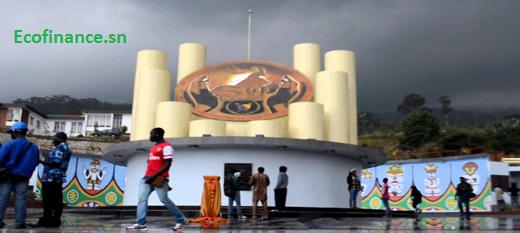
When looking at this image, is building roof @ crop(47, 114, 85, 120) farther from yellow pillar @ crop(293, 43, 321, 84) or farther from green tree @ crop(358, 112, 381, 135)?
yellow pillar @ crop(293, 43, 321, 84)

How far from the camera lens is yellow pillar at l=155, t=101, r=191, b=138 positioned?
1884 cm

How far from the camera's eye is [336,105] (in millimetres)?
19922

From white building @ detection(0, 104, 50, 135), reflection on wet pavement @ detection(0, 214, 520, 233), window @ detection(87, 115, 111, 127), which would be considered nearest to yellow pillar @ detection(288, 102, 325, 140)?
reflection on wet pavement @ detection(0, 214, 520, 233)

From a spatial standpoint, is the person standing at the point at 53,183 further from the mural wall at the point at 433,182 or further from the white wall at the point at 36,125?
the white wall at the point at 36,125

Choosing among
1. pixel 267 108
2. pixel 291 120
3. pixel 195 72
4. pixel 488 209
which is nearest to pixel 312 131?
pixel 291 120

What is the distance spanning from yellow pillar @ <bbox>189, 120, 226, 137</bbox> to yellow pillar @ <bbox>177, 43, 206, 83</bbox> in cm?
477

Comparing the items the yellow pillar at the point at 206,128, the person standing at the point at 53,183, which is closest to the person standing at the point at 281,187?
the yellow pillar at the point at 206,128

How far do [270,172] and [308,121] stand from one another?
255 centimetres

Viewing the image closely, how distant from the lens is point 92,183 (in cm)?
2939

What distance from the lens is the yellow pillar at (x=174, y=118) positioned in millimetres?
18844

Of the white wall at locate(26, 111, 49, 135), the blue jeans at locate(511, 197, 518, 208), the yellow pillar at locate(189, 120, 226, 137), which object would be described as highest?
the white wall at locate(26, 111, 49, 135)

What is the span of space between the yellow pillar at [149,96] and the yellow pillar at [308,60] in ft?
20.3

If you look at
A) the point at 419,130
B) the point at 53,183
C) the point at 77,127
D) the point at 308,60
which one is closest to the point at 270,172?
the point at 308,60

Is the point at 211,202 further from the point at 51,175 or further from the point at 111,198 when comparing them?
the point at 111,198
